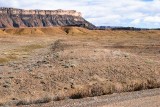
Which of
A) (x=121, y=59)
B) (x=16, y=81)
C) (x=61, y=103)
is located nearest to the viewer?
(x=61, y=103)

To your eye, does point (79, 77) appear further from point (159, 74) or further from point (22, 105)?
point (22, 105)

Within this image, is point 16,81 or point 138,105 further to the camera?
point 16,81

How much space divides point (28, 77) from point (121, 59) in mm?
9955

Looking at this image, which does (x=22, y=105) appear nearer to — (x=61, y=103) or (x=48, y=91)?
(x=61, y=103)

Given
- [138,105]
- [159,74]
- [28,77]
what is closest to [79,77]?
[28,77]

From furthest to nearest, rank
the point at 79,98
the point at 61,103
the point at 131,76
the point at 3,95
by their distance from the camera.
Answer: the point at 131,76 < the point at 3,95 < the point at 79,98 < the point at 61,103

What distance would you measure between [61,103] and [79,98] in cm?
180

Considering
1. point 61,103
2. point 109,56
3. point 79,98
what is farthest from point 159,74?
point 61,103

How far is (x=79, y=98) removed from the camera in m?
19.1

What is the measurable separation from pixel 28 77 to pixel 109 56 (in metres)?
10.8

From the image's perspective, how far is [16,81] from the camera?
25.7 metres

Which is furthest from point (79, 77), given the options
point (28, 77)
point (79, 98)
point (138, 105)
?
point (138, 105)

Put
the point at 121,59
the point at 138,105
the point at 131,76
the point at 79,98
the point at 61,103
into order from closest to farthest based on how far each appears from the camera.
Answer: the point at 138,105
the point at 61,103
the point at 79,98
the point at 131,76
the point at 121,59

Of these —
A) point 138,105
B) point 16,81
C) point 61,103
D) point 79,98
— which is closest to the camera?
point 138,105
